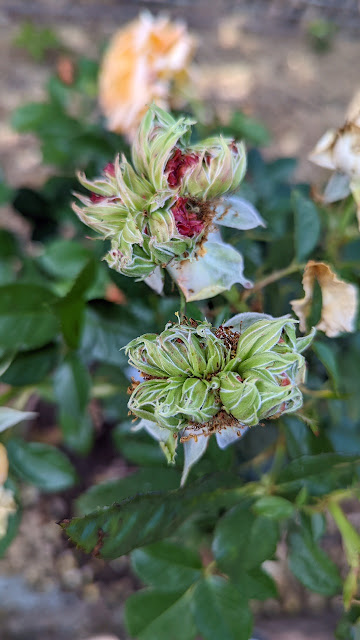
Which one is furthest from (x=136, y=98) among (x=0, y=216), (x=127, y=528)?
(x=0, y=216)

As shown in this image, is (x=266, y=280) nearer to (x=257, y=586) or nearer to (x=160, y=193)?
(x=160, y=193)

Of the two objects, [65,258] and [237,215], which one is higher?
[237,215]

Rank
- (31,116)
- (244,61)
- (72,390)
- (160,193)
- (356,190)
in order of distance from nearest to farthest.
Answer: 1. (160,193)
2. (356,190)
3. (72,390)
4. (31,116)
5. (244,61)

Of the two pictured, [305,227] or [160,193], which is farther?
[305,227]

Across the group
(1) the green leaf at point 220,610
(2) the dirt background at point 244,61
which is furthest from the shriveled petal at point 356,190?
(2) the dirt background at point 244,61

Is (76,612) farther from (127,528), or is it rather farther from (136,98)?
(136,98)

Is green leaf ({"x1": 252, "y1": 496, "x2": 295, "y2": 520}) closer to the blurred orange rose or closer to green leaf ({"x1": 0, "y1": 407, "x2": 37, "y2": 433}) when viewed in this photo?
green leaf ({"x1": 0, "y1": 407, "x2": 37, "y2": 433})

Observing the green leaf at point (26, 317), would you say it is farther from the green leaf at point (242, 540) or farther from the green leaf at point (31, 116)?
the green leaf at point (31, 116)

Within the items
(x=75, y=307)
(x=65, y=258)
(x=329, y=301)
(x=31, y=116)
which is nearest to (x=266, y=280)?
(x=329, y=301)
